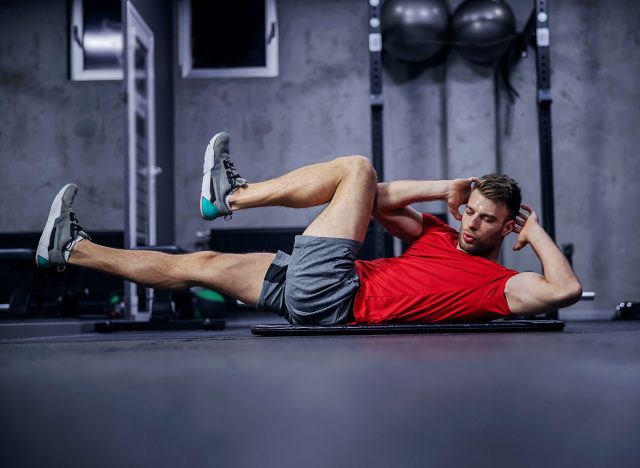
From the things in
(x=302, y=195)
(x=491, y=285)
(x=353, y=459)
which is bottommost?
(x=353, y=459)

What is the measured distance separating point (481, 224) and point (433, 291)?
0.30 meters

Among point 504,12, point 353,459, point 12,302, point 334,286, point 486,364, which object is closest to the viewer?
point 353,459

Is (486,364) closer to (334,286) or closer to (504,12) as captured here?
(334,286)

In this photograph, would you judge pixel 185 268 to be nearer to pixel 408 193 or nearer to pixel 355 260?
pixel 355 260

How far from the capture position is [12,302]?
418 cm

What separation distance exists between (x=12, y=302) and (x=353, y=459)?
391cm

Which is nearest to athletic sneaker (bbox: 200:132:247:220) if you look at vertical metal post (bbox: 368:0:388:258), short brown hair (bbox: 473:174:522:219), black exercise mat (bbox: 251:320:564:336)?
black exercise mat (bbox: 251:320:564:336)

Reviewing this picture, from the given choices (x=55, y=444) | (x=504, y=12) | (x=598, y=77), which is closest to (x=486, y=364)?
(x=55, y=444)

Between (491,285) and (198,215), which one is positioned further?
(198,215)

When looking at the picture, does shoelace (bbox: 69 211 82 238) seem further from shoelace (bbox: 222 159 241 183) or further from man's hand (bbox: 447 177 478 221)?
man's hand (bbox: 447 177 478 221)

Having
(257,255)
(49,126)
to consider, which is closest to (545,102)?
(257,255)

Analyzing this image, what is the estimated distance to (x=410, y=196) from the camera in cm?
229

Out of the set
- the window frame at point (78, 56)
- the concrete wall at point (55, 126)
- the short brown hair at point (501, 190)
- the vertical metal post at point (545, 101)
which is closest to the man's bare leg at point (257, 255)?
the short brown hair at point (501, 190)

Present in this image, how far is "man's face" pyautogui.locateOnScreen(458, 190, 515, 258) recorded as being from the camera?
86.0 inches
